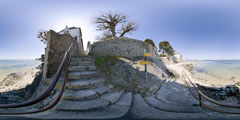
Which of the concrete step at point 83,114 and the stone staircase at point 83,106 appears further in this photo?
the stone staircase at point 83,106

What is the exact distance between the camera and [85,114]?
191 centimetres

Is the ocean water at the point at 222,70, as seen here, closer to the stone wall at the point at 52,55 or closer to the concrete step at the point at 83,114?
the concrete step at the point at 83,114

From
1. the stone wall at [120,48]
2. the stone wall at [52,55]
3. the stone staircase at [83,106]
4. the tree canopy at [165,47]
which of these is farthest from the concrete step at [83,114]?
the tree canopy at [165,47]

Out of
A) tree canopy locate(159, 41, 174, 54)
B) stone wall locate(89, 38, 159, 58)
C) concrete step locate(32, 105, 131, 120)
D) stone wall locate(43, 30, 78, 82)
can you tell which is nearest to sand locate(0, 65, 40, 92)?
stone wall locate(43, 30, 78, 82)

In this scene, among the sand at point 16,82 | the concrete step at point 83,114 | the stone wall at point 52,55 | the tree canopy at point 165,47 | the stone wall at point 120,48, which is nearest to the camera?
the concrete step at point 83,114

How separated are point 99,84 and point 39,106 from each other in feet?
5.76

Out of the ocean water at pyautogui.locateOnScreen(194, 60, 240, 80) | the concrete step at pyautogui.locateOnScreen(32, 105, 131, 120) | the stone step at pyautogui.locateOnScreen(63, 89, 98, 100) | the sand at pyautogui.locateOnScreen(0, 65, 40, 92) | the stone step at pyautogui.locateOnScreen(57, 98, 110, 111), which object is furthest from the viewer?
the ocean water at pyautogui.locateOnScreen(194, 60, 240, 80)

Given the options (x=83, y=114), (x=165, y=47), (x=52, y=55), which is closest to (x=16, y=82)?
(x=52, y=55)

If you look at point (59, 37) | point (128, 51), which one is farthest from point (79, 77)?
point (128, 51)

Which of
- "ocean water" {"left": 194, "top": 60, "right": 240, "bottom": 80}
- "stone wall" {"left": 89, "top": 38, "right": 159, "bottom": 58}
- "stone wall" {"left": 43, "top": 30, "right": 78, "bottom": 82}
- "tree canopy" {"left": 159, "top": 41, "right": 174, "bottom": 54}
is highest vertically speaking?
"tree canopy" {"left": 159, "top": 41, "right": 174, "bottom": 54}

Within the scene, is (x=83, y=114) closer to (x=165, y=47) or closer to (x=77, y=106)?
(x=77, y=106)

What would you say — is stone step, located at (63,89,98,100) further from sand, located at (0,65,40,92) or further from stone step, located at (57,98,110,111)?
sand, located at (0,65,40,92)

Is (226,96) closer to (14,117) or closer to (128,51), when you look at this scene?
(128,51)

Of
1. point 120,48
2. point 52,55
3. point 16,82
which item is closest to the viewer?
point 52,55
